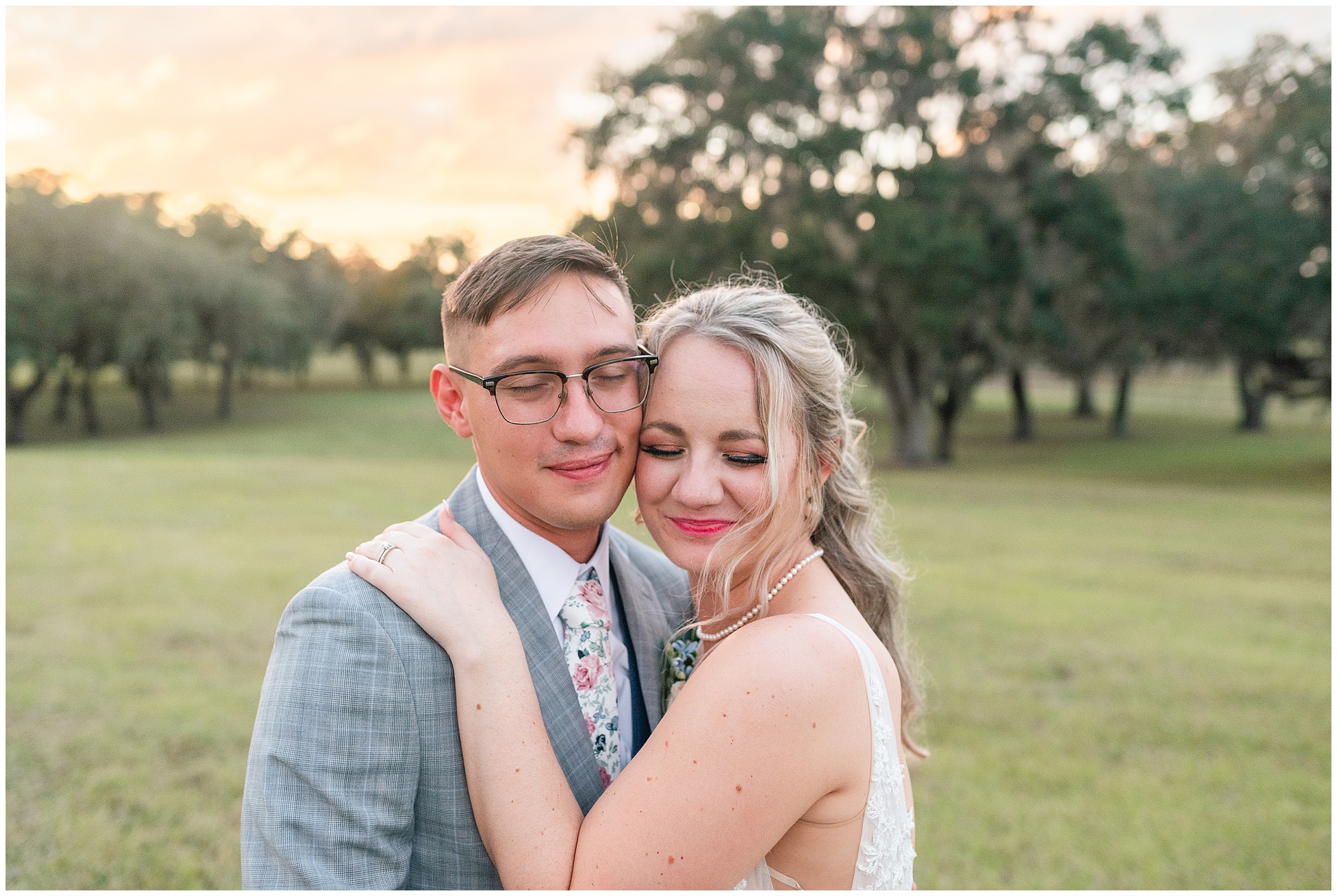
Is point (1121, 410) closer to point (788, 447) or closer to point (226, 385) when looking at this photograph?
point (226, 385)

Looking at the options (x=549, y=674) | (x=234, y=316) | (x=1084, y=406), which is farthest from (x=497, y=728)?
(x=1084, y=406)

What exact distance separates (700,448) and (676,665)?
70cm

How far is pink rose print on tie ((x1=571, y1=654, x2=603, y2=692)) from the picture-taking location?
2.54 meters

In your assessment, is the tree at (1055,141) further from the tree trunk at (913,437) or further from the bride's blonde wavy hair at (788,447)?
the bride's blonde wavy hair at (788,447)

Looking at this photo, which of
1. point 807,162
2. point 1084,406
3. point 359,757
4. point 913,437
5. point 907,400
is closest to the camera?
point 359,757

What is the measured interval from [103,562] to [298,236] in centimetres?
4802

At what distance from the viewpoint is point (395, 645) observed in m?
2.15

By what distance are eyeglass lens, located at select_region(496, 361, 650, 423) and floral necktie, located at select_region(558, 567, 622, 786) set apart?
1.62ft

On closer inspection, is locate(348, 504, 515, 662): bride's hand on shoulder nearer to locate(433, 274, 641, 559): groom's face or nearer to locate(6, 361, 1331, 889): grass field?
locate(433, 274, 641, 559): groom's face

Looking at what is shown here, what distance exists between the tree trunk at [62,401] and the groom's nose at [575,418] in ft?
147

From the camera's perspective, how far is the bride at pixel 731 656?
6.99ft

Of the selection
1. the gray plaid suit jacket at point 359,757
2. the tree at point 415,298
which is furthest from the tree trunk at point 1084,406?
the gray plaid suit jacket at point 359,757

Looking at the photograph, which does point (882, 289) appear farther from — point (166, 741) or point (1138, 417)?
point (1138, 417)

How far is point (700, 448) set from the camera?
256 centimetres
